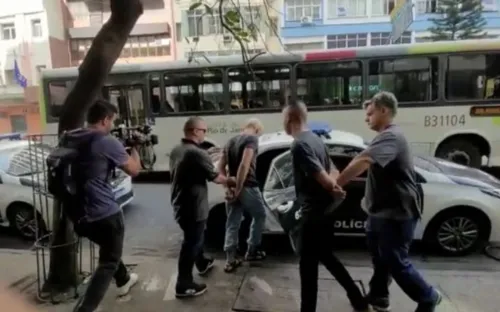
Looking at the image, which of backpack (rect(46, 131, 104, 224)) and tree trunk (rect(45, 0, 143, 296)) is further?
tree trunk (rect(45, 0, 143, 296))

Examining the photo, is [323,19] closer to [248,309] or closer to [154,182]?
[154,182]

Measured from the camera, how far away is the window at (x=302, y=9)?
2730 cm

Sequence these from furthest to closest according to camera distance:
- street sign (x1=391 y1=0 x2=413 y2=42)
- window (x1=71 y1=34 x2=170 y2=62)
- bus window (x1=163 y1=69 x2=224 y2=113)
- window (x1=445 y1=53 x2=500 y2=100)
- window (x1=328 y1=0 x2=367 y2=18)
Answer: window (x1=71 y1=34 x2=170 y2=62) → window (x1=328 y1=0 x2=367 y2=18) → street sign (x1=391 y1=0 x2=413 y2=42) → bus window (x1=163 y1=69 x2=224 y2=113) → window (x1=445 y1=53 x2=500 y2=100)

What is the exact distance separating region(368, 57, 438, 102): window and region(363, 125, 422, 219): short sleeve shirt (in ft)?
20.8

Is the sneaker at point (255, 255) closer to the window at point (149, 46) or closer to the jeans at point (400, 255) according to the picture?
the jeans at point (400, 255)

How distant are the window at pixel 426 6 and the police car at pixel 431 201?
2269cm

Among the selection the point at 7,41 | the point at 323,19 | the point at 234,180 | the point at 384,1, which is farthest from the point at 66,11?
the point at 234,180

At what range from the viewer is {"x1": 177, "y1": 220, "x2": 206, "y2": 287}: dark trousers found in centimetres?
382

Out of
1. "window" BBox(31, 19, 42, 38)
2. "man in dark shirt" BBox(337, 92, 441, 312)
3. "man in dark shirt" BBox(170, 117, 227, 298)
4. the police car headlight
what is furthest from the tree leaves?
"window" BBox(31, 19, 42, 38)

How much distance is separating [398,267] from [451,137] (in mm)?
6828

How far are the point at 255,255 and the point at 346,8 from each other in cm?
2543

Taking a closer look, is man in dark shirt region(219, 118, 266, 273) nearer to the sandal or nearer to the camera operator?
the sandal

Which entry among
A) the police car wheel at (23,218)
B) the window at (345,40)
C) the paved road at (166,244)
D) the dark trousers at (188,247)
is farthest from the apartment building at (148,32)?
the dark trousers at (188,247)

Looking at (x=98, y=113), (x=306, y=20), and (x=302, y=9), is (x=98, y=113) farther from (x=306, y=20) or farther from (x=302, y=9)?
(x=302, y=9)
